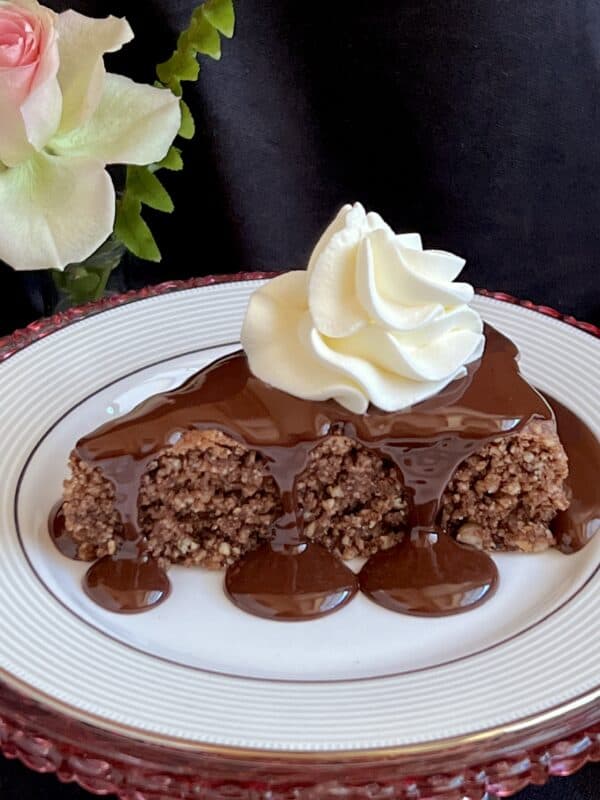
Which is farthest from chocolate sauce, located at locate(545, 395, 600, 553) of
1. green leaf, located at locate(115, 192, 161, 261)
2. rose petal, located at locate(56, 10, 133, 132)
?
rose petal, located at locate(56, 10, 133, 132)

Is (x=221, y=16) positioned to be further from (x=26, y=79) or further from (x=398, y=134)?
(x=398, y=134)

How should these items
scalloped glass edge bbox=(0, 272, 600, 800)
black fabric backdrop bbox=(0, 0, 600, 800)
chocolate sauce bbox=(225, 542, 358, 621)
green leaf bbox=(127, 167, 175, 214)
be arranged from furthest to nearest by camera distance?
black fabric backdrop bbox=(0, 0, 600, 800), green leaf bbox=(127, 167, 175, 214), chocolate sauce bbox=(225, 542, 358, 621), scalloped glass edge bbox=(0, 272, 600, 800)

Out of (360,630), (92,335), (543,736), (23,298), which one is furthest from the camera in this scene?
(23,298)

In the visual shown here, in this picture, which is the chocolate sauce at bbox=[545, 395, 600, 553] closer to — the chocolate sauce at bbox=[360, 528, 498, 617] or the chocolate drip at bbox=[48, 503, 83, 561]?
the chocolate sauce at bbox=[360, 528, 498, 617]

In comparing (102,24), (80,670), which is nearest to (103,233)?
(102,24)

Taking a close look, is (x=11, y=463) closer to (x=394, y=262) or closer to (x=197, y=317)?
(x=197, y=317)

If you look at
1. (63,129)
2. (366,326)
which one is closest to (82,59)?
(63,129)
